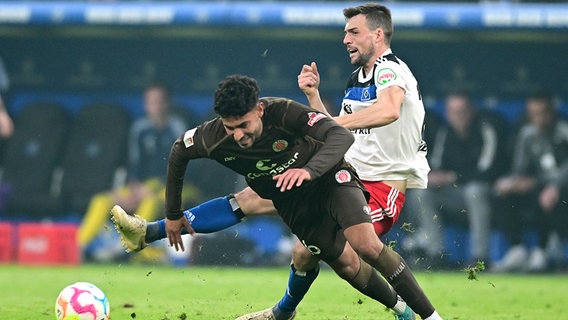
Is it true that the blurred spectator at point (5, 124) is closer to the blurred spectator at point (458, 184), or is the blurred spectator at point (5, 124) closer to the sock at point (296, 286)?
the blurred spectator at point (458, 184)

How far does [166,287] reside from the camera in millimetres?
A: 12773

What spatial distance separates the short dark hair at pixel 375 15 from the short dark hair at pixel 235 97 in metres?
1.60

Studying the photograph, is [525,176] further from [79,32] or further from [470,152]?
[79,32]

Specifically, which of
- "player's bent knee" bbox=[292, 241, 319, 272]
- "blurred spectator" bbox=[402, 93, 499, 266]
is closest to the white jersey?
"player's bent knee" bbox=[292, 241, 319, 272]

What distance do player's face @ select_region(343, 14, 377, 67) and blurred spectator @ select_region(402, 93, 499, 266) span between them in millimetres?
7703

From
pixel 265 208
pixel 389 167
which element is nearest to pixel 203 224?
pixel 265 208

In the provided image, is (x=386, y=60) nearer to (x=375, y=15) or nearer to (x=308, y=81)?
(x=375, y=15)

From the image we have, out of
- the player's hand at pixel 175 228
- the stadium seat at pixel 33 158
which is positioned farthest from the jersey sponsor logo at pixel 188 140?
the stadium seat at pixel 33 158

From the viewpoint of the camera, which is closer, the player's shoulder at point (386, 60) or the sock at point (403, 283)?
the sock at point (403, 283)

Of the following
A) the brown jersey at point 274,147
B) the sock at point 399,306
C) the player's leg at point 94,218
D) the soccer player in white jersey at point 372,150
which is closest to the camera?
the brown jersey at point 274,147

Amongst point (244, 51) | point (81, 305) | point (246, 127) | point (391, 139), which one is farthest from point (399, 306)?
point (244, 51)

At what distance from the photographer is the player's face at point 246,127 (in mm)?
7383

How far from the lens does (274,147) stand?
7.73m

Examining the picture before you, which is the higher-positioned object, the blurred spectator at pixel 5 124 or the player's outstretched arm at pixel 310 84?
A: the player's outstretched arm at pixel 310 84
